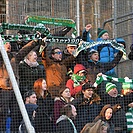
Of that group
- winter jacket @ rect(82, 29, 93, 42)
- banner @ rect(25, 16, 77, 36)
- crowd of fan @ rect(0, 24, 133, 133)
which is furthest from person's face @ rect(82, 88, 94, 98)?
banner @ rect(25, 16, 77, 36)

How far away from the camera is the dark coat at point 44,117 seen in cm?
907

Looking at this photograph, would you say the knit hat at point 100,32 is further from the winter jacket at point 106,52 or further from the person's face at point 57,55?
the person's face at point 57,55

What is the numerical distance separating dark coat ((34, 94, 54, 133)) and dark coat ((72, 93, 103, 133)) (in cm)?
40

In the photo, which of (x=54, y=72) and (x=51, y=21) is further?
(x=51, y=21)

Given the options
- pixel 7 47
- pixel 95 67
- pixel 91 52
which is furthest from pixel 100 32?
pixel 7 47

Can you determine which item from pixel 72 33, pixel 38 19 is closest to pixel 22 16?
pixel 38 19

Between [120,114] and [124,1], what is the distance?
243cm

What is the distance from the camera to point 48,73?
960 cm

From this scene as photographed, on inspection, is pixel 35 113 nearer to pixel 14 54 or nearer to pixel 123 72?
pixel 14 54

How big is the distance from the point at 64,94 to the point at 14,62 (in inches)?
35.7

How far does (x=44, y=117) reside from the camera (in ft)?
30.0

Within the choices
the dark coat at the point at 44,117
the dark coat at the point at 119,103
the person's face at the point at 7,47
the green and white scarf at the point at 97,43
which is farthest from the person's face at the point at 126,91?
the person's face at the point at 7,47

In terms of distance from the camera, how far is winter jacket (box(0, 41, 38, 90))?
29.8 feet

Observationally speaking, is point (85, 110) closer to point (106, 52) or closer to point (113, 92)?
point (113, 92)
